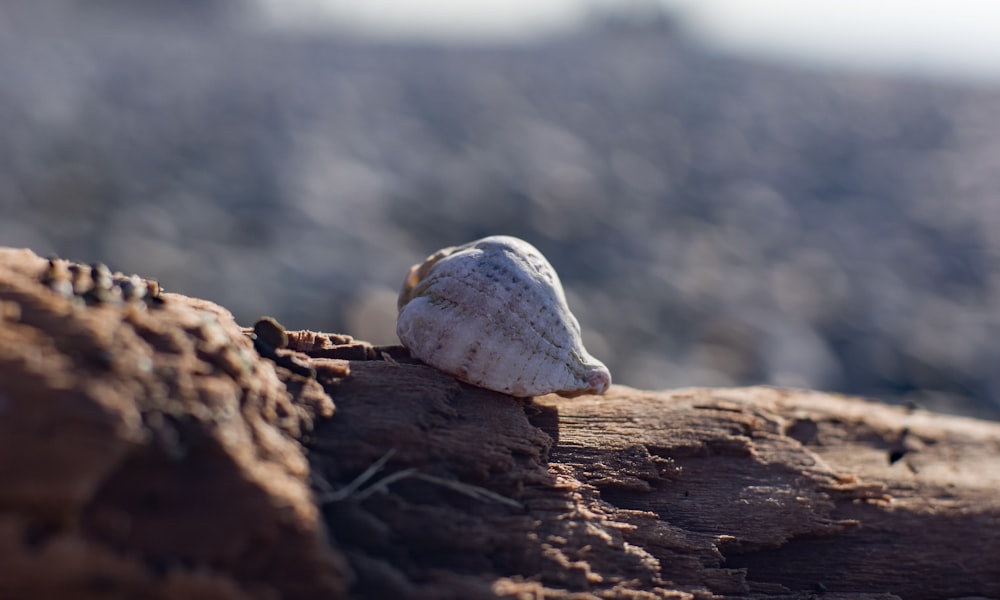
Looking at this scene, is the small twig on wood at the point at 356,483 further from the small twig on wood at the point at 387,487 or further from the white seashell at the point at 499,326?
the white seashell at the point at 499,326

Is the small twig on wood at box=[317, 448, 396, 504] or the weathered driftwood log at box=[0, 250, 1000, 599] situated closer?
the weathered driftwood log at box=[0, 250, 1000, 599]

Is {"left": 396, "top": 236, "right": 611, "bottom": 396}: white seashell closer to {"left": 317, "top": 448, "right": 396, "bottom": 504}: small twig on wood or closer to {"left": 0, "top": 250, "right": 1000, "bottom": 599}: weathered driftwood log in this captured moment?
{"left": 0, "top": 250, "right": 1000, "bottom": 599}: weathered driftwood log

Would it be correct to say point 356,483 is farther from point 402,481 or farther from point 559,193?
point 559,193

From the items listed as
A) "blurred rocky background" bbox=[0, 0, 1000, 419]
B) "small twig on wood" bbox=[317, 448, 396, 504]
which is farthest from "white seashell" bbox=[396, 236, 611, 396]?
"blurred rocky background" bbox=[0, 0, 1000, 419]

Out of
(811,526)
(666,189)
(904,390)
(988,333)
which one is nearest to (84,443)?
(811,526)

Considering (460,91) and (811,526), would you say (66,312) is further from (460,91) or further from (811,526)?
(460,91)

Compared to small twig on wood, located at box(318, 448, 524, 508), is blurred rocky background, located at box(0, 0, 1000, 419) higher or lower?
higher

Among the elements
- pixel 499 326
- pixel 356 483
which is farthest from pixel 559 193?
pixel 356 483
